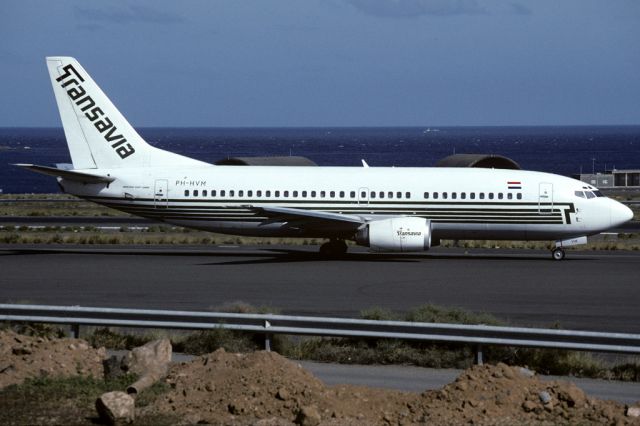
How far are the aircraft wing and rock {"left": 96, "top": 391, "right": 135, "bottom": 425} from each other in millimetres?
21137

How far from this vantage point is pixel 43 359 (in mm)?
14867

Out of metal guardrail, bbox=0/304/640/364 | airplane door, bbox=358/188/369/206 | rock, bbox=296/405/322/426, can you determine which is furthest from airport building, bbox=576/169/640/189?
rock, bbox=296/405/322/426

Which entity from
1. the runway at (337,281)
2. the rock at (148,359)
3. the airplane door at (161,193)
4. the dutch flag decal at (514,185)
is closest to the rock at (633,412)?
the rock at (148,359)

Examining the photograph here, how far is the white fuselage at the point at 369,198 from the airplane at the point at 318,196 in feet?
0.11

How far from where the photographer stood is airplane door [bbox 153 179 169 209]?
35406mm

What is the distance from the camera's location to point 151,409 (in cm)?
1288

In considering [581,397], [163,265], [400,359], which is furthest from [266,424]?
[163,265]

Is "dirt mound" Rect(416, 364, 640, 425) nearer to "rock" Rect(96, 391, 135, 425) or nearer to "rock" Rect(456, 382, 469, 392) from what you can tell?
"rock" Rect(456, 382, 469, 392)

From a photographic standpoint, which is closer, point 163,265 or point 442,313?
point 442,313

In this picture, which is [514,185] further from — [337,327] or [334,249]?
[337,327]

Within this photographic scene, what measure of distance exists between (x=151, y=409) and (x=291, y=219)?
21.5m

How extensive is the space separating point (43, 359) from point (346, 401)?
183 inches

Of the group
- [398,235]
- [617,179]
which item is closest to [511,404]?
[398,235]

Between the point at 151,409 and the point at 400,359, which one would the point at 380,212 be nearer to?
the point at 400,359
